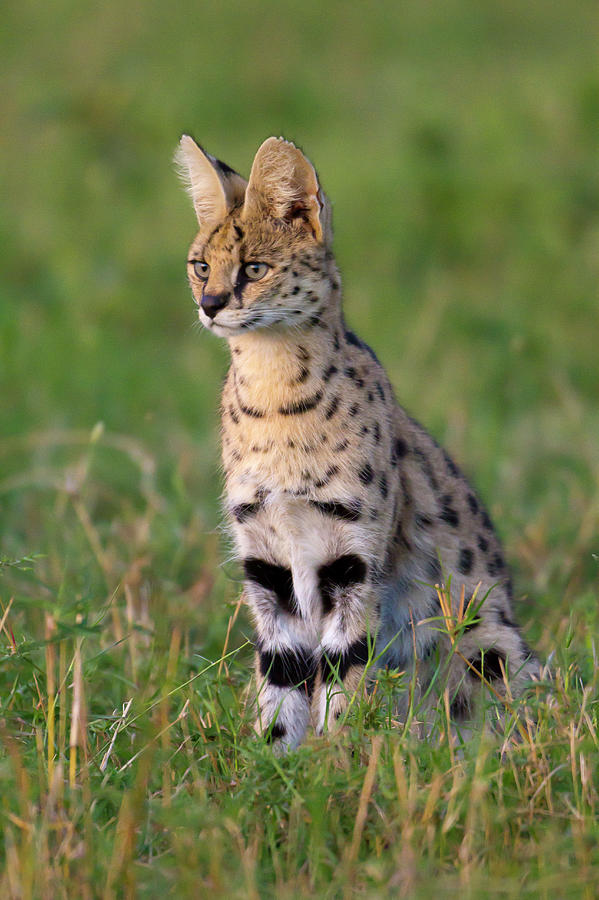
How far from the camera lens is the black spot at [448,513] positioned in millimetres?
4488

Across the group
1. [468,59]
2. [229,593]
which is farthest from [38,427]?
[468,59]

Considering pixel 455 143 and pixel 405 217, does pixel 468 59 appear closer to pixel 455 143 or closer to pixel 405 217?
pixel 455 143

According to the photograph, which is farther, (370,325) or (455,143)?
(455,143)

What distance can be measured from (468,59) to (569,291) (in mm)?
6649

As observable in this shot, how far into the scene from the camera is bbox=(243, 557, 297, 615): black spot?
4254 millimetres

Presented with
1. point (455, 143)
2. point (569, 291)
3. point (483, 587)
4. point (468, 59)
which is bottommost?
point (483, 587)

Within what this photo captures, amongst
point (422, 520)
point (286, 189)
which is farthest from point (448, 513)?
point (286, 189)

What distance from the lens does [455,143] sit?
11586 millimetres

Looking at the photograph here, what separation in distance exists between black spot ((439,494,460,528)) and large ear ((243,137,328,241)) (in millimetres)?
1122

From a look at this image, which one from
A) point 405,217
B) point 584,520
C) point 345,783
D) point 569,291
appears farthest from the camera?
point 405,217

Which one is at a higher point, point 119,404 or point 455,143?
point 455,143

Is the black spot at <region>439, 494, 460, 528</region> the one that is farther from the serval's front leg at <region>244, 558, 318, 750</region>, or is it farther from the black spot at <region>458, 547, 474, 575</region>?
the serval's front leg at <region>244, 558, 318, 750</region>

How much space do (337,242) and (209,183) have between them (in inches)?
267

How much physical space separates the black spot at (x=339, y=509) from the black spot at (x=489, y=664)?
74 centimetres
